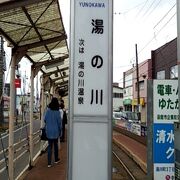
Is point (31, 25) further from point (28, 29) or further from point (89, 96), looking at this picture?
point (89, 96)

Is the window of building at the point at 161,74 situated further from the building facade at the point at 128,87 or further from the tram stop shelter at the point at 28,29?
the tram stop shelter at the point at 28,29

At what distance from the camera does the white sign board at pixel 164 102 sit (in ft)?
19.3

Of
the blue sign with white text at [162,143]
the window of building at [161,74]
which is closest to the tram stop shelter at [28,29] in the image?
the blue sign with white text at [162,143]

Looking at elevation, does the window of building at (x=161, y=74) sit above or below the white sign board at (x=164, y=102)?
above

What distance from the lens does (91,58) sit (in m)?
4.49

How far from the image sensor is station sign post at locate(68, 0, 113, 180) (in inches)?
174

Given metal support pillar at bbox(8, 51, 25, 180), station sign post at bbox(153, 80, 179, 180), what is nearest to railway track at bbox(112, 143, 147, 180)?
metal support pillar at bbox(8, 51, 25, 180)

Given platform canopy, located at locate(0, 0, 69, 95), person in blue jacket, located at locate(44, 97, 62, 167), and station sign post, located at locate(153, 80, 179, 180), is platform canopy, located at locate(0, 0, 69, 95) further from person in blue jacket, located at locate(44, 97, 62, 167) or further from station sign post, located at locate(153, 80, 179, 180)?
station sign post, located at locate(153, 80, 179, 180)

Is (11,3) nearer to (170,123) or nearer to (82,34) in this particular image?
(82,34)

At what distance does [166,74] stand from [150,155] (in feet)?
138

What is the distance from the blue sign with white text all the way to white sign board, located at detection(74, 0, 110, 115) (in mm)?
1596

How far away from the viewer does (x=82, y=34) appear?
4.49 metres

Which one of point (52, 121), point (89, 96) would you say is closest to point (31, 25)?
point (52, 121)

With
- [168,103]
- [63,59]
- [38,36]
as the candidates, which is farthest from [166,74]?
[168,103]
